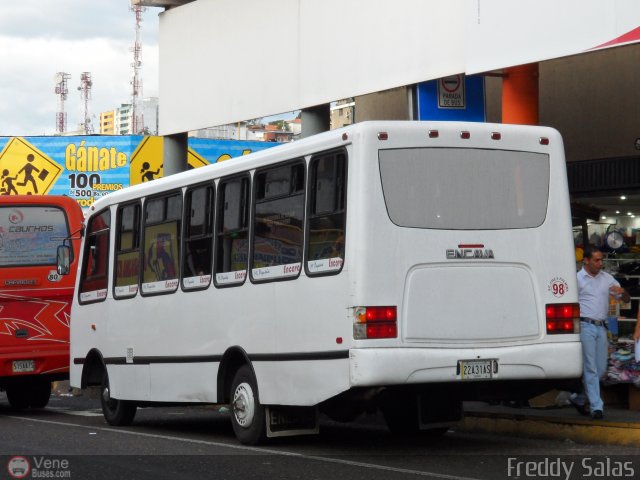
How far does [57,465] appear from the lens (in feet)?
38.0

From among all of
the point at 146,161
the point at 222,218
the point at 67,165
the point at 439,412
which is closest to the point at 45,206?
the point at 222,218

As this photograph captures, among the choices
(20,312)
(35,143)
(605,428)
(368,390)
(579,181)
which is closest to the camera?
(368,390)

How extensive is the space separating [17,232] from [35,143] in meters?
19.0

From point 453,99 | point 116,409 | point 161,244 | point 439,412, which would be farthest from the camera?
point 453,99

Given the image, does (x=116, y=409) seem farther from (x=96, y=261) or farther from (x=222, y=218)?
(x=222, y=218)

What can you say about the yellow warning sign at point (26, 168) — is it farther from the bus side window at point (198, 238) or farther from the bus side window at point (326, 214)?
the bus side window at point (326, 214)

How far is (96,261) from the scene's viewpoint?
55.3ft

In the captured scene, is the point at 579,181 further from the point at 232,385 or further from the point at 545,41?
the point at 232,385

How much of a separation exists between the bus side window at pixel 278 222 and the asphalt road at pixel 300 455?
5.56 ft

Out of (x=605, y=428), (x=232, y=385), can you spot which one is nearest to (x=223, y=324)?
(x=232, y=385)

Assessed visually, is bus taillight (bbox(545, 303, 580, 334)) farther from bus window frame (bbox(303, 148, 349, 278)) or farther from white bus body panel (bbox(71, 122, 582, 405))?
bus window frame (bbox(303, 148, 349, 278))

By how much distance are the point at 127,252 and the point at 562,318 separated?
5.88 metres

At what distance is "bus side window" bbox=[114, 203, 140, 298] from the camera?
15.7m

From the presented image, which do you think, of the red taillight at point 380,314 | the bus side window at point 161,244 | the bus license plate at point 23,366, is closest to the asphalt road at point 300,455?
the red taillight at point 380,314
